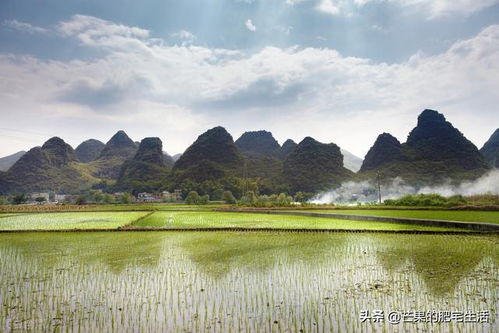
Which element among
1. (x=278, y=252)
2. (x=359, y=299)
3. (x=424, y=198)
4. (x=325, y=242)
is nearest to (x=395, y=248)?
(x=325, y=242)

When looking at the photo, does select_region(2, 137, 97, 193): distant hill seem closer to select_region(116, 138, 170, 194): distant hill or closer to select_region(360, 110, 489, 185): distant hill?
select_region(116, 138, 170, 194): distant hill

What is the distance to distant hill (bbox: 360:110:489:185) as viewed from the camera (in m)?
102

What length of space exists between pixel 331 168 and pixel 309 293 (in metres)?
128

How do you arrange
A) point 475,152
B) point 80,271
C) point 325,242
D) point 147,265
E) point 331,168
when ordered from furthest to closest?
1. point 331,168
2. point 475,152
3. point 325,242
4. point 147,265
5. point 80,271

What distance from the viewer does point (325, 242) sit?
16.3m

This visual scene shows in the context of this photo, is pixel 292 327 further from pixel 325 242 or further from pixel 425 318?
pixel 325 242

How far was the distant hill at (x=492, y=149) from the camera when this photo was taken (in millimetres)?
130000

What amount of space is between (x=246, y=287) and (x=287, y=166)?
426 feet

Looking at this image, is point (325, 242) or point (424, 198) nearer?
point (325, 242)

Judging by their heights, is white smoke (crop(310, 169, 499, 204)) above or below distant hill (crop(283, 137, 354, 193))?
below

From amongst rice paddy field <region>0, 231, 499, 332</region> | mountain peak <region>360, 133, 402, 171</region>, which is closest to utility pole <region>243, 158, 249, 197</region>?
Result: mountain peak <region>360, 133, 402, 171</region>

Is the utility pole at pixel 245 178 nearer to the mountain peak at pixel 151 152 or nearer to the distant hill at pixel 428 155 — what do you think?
the distant hill at pixel 428 155

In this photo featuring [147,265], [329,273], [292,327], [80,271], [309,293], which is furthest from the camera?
[147,265]

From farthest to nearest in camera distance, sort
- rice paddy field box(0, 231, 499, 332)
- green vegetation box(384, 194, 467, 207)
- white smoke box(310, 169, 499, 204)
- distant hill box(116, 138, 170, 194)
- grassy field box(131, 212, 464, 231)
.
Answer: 1. distant hill box(116, 138, 170, 194)
2. white smoke box(310, 169, 499, 204)
3. green vegetation box(384, 194, 467, 207)
4. grassy field box(131, 212, 464, 231)
5. rice paddy field box(0, 231, 499, 332)
